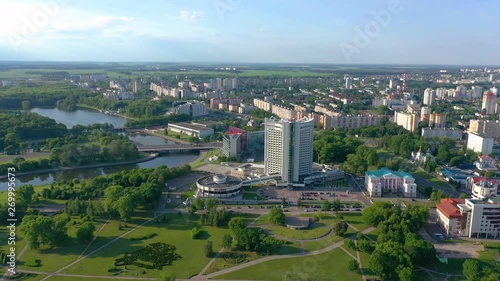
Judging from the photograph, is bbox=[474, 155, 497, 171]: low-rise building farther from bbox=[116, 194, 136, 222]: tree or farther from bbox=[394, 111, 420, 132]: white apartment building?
bbox=[116, 194, 136, 222]: tree

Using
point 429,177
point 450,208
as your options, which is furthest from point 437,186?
point 450,208

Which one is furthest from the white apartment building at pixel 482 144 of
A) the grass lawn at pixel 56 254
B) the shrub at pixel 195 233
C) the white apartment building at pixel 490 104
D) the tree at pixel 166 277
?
the grass lawn at pixel 56 254

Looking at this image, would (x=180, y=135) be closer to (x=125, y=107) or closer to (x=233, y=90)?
(x=125, y=107)

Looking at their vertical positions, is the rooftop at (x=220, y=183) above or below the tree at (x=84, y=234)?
above

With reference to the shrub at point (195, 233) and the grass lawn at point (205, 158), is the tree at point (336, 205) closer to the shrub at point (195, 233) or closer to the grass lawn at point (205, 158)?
the shrub at point (195, 233)

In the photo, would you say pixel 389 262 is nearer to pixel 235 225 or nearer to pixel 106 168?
pixel 235 225

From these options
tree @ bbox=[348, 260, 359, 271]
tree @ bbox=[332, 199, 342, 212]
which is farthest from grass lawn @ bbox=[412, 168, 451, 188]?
tree @ bbox=[348, 260, 359, 271]

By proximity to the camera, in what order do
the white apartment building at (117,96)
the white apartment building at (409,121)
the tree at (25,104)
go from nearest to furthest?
1. the white apartment building at (409,121)
2. the tree at (25,104)
3. the white apartment building at (117,96)
